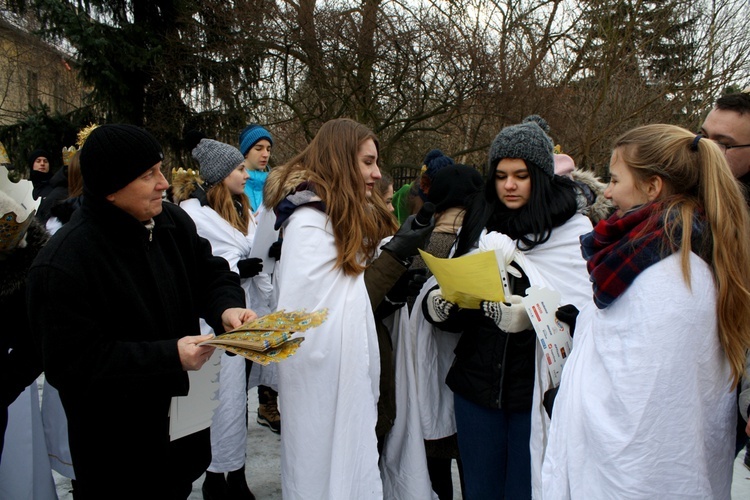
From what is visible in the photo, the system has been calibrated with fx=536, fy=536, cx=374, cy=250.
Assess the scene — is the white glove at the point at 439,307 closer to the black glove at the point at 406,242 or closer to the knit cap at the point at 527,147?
the black glove at the point at 406,242

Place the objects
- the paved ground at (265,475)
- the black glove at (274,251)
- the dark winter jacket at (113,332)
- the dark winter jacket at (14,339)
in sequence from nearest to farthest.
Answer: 1. the dark winter jacket at (113,332)
2. the dark winter jacket at (14,339)
3. the paved ground at (265,475)
4. the black glove at (274,251)

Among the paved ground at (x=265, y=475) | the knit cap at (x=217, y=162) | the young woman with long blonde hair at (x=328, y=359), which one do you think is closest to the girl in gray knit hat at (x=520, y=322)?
the young woman with long blonde hair at (x=328, y=359)

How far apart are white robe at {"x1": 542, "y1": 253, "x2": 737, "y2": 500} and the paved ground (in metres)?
1.94

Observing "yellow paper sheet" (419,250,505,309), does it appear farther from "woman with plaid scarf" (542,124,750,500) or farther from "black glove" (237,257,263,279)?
"black glove" (237,257,263,279)

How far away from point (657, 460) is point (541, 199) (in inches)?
48.6

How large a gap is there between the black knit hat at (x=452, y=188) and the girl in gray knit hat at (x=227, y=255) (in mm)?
1333

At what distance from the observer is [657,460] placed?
5.02ft

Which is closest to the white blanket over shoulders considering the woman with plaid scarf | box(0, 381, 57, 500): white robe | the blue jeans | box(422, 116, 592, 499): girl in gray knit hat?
box(422, 116, 592, 499): girl in gray knit hat

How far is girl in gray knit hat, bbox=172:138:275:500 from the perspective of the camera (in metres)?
3.16

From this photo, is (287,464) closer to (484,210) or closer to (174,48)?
(484,210)

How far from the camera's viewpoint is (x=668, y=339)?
1.49 meters

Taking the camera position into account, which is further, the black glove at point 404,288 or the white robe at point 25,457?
the black glove at point 404,288

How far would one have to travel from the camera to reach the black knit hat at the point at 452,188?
2.84 meters

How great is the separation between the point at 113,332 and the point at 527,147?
1853 mm
